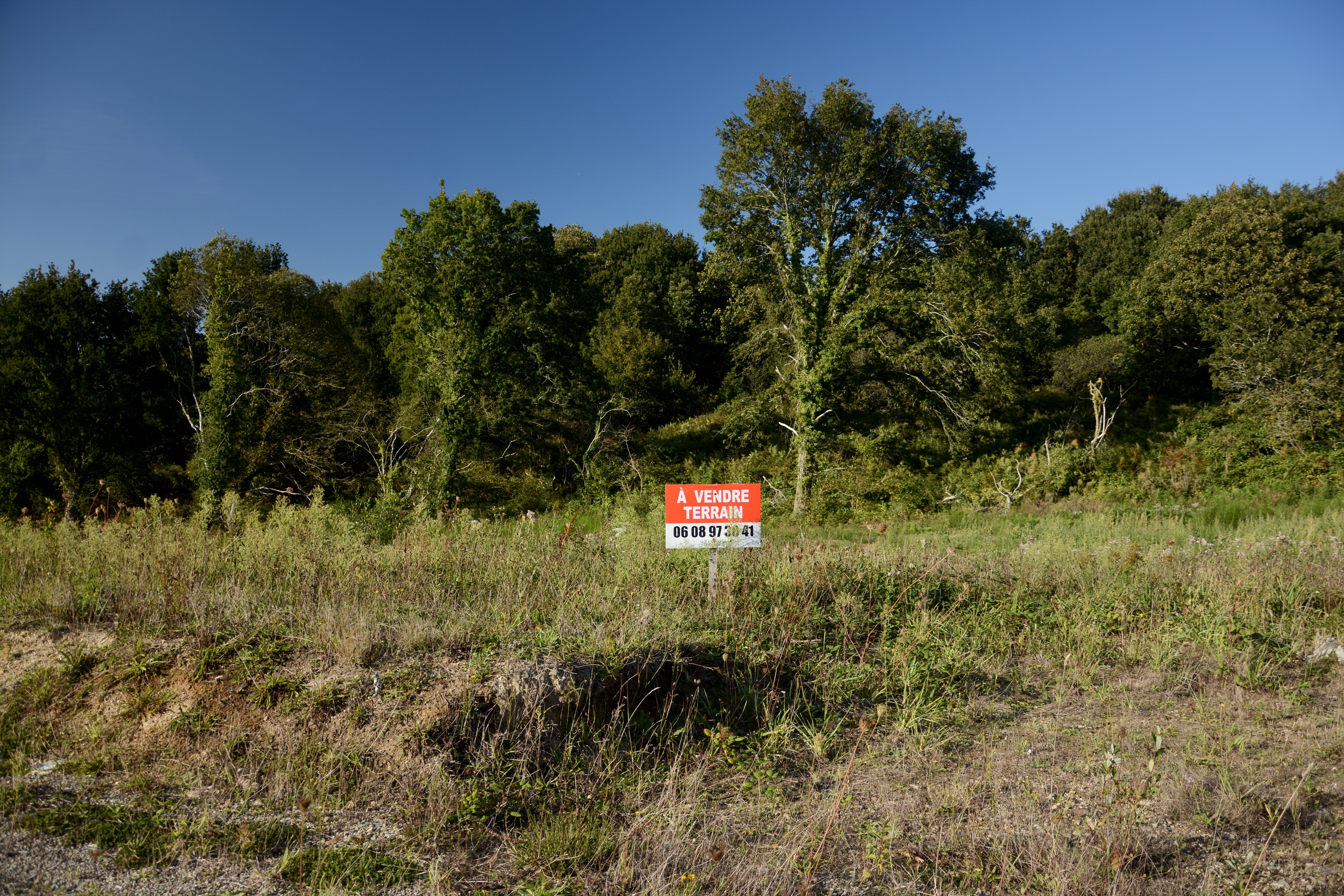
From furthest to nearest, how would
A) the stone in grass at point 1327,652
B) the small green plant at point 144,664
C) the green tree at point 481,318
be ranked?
the green tree at point 481,318, the stone in grass at point 1327,652, the small green plant at point 144,664

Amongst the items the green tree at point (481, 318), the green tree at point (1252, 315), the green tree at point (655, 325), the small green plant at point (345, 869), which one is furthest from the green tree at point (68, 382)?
the green tree at point (1252, 315)

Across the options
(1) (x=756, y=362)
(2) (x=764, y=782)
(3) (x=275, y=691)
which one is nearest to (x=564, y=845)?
(2) (x=764, y=782)

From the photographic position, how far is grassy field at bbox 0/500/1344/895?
311 centimetres

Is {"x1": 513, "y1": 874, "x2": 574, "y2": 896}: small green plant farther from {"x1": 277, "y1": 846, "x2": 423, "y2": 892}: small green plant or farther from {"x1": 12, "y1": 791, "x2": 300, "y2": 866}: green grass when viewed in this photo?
{"x1": 12, "y1": 791, "x2": 300, "y2": 866}: green grass

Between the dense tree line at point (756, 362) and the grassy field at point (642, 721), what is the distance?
10.4 meters

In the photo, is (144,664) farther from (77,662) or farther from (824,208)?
(824,208)

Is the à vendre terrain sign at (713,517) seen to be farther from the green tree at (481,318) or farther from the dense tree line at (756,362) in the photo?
the green tree at (481,318)

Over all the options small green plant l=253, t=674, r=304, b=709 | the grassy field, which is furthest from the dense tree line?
small green plant l=253, t=674, r=304, b=709

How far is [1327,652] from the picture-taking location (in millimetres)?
5844

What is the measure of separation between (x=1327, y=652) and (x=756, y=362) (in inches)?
725

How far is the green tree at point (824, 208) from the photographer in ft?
58.5

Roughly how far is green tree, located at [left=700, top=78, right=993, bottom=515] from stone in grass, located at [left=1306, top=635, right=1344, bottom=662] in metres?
12.9

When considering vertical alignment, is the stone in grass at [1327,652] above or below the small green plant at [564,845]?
above

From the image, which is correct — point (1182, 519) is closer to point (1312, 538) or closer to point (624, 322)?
point (1312, 538)
